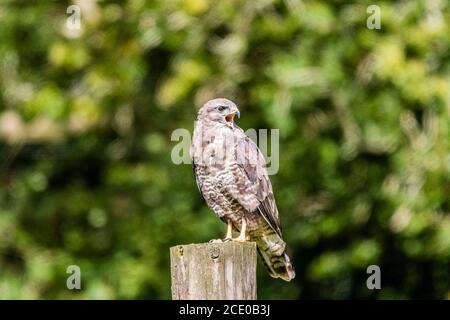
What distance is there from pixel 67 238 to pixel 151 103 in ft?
4.07

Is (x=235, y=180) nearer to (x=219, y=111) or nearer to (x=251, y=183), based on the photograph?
(x=251, y=183)

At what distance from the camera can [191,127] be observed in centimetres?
839

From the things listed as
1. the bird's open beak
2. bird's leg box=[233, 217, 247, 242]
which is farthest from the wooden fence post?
the bird's open beak

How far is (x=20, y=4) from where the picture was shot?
881 cm

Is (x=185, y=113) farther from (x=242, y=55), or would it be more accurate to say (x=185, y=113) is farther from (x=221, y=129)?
(x=221, y=129)

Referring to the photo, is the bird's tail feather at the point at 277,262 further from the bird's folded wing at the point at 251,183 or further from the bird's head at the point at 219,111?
the bird's head at the point at 219,111

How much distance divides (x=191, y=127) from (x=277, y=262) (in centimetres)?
333

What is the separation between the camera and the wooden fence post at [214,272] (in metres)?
4.15

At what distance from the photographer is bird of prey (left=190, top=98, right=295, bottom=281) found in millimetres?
5082

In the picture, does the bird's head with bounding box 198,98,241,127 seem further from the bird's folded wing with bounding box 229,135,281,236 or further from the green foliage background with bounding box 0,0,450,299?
the green foliage background with bounding box 0,0,450,299

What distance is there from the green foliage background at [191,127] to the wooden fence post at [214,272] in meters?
3.65

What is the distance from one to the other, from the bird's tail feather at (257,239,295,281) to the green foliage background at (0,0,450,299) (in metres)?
2.68

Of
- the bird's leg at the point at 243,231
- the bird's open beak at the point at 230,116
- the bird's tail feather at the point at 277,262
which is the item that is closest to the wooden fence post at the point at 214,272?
the bird's leg at the point at 243,231

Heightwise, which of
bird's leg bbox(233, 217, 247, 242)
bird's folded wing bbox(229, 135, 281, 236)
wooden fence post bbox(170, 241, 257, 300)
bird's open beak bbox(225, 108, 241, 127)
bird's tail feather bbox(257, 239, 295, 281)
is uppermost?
bird's open beak bbox(225, 108, 241, 127)
